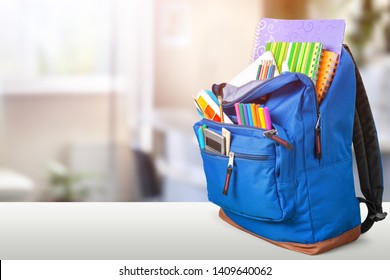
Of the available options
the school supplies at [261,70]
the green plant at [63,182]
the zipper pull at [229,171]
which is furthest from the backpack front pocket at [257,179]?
the green plant at [63,182]

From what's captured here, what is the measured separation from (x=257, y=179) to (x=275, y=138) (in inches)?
3.1

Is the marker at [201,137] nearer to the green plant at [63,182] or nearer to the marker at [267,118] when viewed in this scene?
the marker at [267,118]

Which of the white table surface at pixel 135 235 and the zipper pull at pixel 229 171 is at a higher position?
the zipper pull at pixel 229 171

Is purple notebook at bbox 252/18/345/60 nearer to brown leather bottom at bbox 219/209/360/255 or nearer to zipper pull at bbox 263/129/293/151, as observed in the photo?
zipper pull at bbox 263/129/293/151

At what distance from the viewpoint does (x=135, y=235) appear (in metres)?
1.30

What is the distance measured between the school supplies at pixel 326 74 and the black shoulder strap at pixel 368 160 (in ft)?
0.40

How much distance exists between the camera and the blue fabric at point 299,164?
1119mm

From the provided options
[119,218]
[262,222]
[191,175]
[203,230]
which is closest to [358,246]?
[262,222]

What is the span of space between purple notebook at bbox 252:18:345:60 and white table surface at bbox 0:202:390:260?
0.33 meters

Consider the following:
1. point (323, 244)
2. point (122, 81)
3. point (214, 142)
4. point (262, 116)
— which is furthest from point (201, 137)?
point (122, 81)

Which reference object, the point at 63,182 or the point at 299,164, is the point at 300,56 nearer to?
the point at 299,164

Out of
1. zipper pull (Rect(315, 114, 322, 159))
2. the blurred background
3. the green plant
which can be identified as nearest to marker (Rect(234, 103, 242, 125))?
zipper pull (Rect(315, 114, 322, 159))

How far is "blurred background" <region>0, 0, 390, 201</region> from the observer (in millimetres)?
2891
